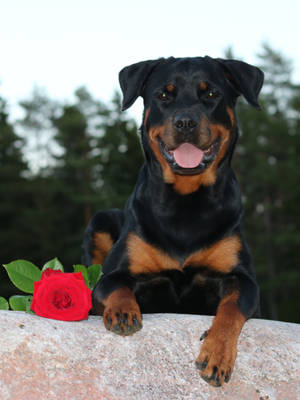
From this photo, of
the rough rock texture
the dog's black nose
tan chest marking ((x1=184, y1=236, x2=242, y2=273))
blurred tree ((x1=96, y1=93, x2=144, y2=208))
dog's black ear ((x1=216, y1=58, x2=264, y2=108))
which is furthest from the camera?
blurred tree ((x1=96, y1=93, x2=144, y2=208))

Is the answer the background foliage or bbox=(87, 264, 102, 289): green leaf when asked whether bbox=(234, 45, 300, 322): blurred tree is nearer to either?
the background foliage

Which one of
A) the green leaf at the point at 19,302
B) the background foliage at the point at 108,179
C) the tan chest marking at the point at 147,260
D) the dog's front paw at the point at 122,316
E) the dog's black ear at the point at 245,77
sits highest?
the dog's black ear at the point at 245,77

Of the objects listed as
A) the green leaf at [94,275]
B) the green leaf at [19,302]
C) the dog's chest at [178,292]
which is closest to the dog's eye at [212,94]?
the dog's chest at [178,292]

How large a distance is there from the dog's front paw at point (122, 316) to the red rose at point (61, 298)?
0.19m

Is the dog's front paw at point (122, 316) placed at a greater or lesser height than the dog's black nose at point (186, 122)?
lesser

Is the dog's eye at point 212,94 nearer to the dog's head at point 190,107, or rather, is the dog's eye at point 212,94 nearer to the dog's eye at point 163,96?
the dog's head at point 190,107

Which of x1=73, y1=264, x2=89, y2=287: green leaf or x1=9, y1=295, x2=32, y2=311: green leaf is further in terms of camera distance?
x1=73, y1=264, x2=89, y2=287: green leaf

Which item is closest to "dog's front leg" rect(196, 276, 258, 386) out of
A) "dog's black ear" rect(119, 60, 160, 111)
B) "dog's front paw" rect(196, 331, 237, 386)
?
"dog's front paw" rect(196, 331, 237, 386)

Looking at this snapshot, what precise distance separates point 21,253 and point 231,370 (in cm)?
3063

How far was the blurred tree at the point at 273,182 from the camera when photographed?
35656 millimetres

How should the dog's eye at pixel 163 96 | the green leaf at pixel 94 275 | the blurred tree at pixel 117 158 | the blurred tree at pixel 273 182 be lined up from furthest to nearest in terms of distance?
the blurred tree at pixel 273 182 → the blurred tree at pixel 117 158 → the green leaf at pixel 94 275 → the dog's eye at pixel 163 96

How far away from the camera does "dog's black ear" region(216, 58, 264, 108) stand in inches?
179

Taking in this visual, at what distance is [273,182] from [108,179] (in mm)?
11084

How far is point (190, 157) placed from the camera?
13.9 ft
